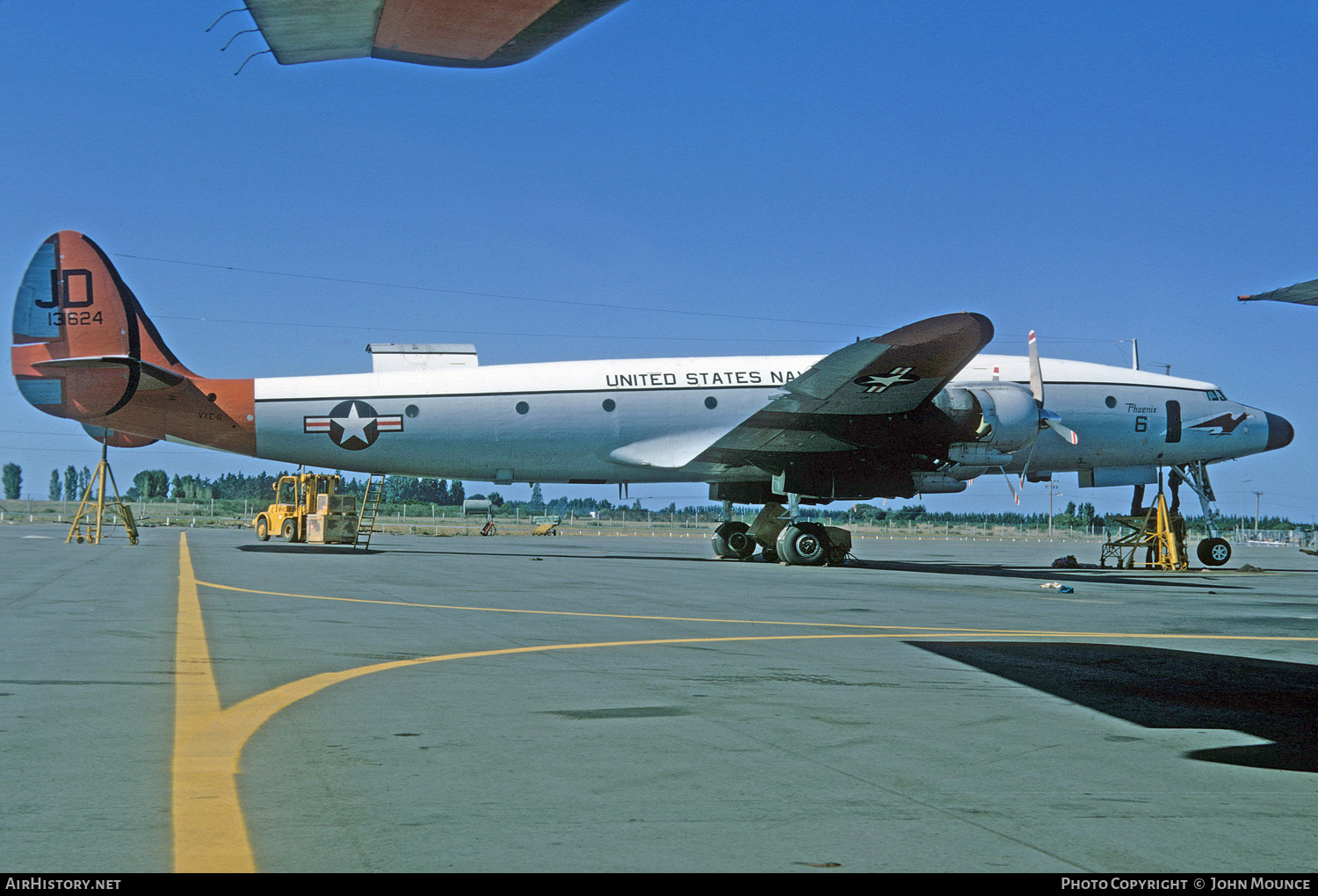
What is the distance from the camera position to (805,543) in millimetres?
26203

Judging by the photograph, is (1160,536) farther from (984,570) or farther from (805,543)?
(805,543)

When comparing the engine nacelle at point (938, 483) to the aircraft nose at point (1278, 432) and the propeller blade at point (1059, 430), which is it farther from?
the aircraft nose at point (1278, 432)

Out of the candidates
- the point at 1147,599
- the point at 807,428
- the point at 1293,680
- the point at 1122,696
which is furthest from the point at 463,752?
the point at 807,428

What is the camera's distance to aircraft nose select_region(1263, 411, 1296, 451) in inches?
1230

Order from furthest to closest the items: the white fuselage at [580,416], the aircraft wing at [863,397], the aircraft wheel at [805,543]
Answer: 1. the white fuselage at [580,416]
2. the aircraft wheel at [805,543]
3. the aircraft wing at [863,397]

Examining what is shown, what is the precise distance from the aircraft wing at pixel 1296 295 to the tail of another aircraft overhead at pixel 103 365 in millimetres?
24734

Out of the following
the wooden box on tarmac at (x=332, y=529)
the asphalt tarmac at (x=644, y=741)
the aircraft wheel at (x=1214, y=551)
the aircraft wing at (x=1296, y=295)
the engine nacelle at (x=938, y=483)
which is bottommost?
the aircraft wheel at (x=1214, y=551)

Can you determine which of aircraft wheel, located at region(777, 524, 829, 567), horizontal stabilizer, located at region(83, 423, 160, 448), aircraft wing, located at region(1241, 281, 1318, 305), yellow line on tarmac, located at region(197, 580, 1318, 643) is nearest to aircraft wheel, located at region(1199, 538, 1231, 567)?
aircraft wheel, located at region(777, 524, 829, 567)

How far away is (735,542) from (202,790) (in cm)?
2581

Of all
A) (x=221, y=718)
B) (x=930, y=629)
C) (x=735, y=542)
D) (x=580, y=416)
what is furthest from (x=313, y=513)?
(x=221, y=718)

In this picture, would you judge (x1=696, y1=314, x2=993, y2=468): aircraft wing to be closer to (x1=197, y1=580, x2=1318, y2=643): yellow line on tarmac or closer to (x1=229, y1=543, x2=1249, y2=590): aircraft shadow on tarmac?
(x1=229, y1=543, x2=1249, y2=590): aircraft shadow on tarmac

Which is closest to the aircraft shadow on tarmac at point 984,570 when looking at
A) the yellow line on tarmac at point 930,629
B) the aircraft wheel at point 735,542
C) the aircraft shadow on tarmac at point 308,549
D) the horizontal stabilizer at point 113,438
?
the aircraft shadow on tarmac at point 308,549

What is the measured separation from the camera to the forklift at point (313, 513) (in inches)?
1443

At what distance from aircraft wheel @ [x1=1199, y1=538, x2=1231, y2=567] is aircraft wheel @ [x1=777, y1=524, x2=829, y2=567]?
1301 centimetres
